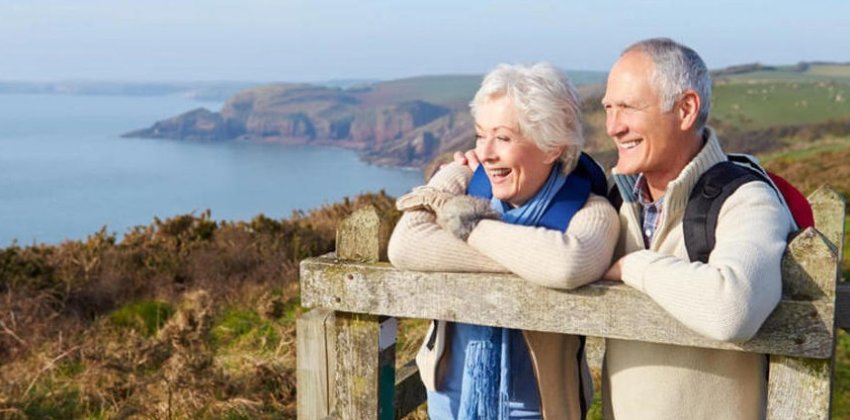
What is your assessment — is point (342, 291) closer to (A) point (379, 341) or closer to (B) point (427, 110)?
(A) point (379, 341)

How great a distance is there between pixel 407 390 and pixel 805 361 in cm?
192

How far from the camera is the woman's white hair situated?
282 cm

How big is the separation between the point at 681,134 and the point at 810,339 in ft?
2.52

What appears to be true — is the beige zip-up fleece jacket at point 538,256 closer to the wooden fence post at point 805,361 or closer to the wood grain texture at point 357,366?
the wood grain texture at point 357,366

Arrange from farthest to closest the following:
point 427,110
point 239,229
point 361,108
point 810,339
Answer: point 361,108 → point 427,110 → point 239,229 → point 810,339

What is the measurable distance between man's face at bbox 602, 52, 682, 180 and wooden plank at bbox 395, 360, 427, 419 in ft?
5.09

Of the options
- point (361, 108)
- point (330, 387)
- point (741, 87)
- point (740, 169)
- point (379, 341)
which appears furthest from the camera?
point (361, 108)

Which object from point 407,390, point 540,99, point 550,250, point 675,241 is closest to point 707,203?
point 675,241

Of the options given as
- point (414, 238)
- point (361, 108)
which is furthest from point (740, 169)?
point (361, 108)

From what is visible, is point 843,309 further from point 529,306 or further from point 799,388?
point 529,306

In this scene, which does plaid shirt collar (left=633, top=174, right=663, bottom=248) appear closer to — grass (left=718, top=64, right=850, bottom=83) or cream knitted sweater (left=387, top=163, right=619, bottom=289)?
cream knitted sweater (left=387, top=163, right=619, bottom=289)

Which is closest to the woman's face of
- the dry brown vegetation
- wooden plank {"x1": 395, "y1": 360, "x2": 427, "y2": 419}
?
wooden plank {"x1": 395, "y1": 360, "x2": 427, "y2": 419}

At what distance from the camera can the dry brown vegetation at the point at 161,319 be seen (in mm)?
6281

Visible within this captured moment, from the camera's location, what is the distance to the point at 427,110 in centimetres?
10738
